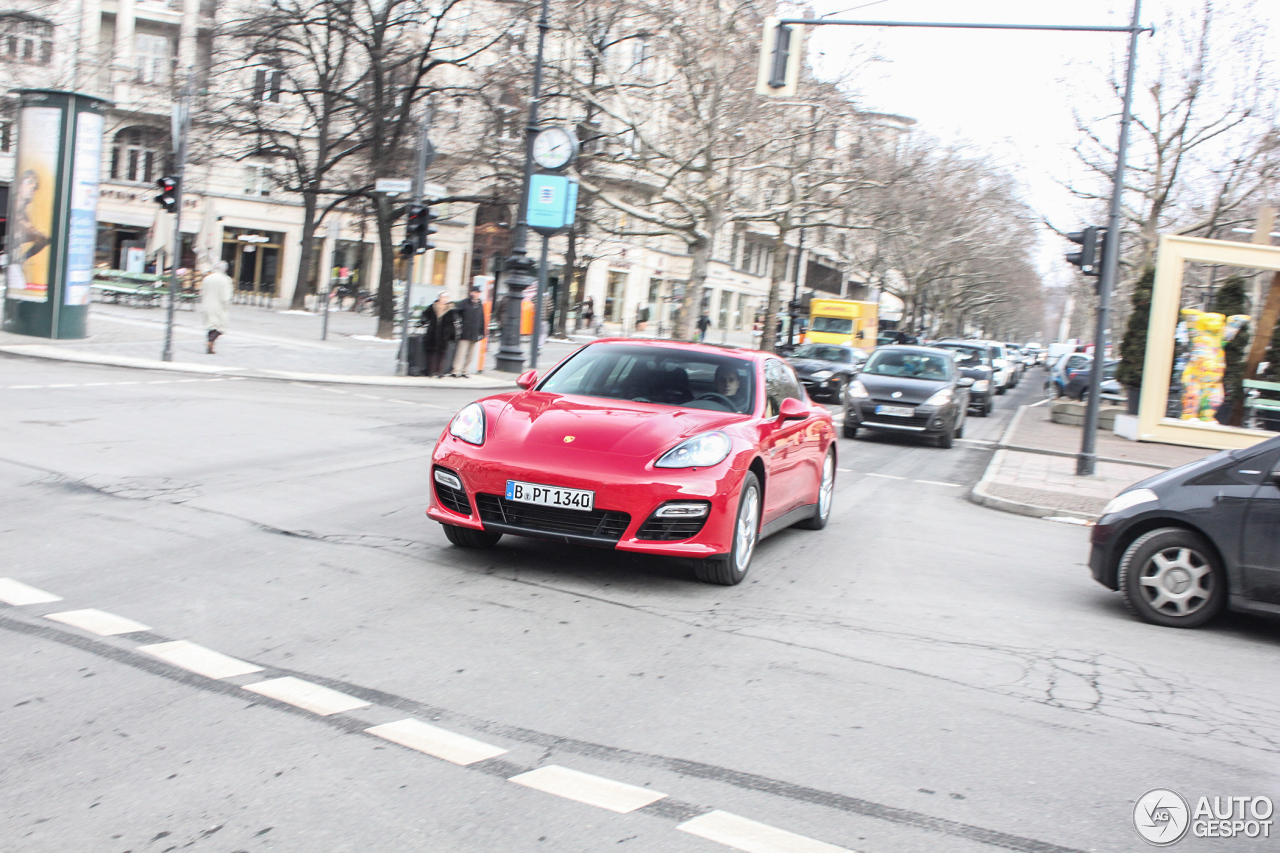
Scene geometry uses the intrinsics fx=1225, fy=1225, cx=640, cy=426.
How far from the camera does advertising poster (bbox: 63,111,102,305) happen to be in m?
20.4

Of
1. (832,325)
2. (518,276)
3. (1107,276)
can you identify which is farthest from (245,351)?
(832,325)

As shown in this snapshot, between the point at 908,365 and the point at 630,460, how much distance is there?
14604mm

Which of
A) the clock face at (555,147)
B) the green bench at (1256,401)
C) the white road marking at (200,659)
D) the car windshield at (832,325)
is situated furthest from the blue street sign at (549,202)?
the car windshield at (832,325)

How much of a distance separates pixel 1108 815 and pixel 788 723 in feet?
3.75

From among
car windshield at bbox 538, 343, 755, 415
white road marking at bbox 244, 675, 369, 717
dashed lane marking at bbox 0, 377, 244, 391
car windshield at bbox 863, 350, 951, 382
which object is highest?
car windshield at bbox 863, 350, 951, 382

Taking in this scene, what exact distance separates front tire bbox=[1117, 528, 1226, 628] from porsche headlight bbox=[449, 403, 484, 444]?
149 inches

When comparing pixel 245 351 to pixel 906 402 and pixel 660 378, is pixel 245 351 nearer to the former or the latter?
pixel 906 402

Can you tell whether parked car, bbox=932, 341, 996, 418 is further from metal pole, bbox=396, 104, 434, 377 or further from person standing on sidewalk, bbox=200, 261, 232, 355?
person standing on sidewalk, bbox=200, 261, 232, 355

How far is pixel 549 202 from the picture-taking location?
25594 millimetres

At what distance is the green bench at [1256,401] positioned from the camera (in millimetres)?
20484

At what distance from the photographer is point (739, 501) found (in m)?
6.69

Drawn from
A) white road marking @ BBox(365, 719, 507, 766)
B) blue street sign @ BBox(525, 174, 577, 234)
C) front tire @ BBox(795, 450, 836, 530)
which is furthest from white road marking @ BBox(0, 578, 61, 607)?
blue street sign @ BBox(525, 174, 577, 234)

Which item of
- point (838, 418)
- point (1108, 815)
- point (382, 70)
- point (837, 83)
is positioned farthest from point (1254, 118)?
point (1108, 815)

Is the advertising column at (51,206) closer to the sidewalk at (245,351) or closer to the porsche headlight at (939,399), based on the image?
the sidewalk at (245,351)
